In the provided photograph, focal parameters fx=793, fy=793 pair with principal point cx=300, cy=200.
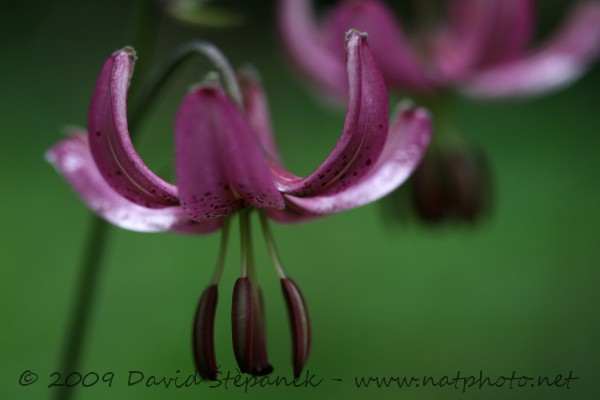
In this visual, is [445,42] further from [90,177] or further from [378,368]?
[378,368]

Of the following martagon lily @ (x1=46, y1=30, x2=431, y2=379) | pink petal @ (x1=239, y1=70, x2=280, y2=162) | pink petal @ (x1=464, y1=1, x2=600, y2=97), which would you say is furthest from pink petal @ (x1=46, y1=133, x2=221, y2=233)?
pink petal @ (x1=464, y1=1, x2=600, y2=97)

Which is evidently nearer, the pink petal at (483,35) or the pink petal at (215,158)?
the pink petal at (215,158)

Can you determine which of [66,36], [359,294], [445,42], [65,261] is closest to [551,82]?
[445,42]

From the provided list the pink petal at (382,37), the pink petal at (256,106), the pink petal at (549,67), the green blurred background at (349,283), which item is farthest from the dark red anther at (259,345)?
the pink petal at (549,67)

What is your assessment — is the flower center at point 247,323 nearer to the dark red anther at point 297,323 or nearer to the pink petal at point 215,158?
the dark red anther at point 297,323

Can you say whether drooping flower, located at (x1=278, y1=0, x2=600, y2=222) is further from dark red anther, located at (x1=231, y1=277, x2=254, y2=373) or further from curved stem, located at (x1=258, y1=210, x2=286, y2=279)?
dark red anther, located at (x1=231, y1=277, x2=254, y2=373)

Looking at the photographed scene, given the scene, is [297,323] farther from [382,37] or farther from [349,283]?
[349,283]
